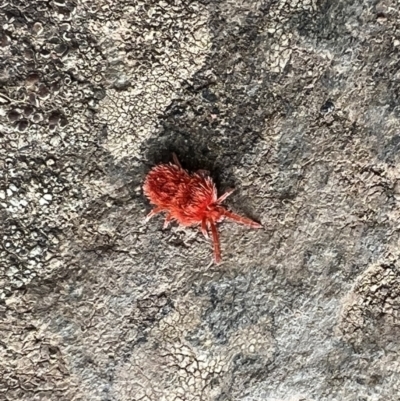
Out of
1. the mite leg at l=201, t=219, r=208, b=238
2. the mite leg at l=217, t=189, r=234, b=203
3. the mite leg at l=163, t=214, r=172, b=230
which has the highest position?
the mite leg at l=217, t=189, r=234, b=203

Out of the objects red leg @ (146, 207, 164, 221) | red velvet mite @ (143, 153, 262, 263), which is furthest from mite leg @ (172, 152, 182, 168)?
red leg @ (146, 207, 164, 221)

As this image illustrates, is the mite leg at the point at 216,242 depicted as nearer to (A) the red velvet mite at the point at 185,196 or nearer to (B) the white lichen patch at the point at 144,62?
(A) the red velvet mite at the point at 185,196

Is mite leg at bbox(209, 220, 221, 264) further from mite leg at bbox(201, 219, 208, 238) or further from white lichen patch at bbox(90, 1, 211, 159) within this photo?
white lichen patch at bbox(90, 1, 211, 159)

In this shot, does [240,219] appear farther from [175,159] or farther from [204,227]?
[175,159]

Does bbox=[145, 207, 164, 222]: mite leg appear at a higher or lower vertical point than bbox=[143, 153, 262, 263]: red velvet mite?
lower

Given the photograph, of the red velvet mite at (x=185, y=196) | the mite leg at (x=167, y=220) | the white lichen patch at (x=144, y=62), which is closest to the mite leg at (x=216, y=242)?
the red velvet mite at (x=185, y=196)

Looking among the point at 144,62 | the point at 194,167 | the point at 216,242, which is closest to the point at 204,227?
the point at 216,242
